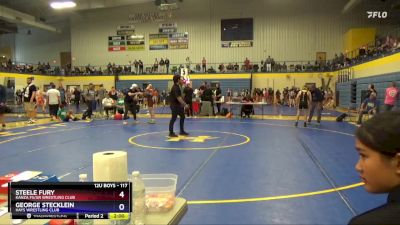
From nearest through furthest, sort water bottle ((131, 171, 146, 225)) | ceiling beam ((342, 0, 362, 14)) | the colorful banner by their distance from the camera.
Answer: water bottle ((131, 171, 146, 225)) < ceiling beam ((342, 0, 362, 14)) < the colorful banner

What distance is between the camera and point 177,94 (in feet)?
33.9

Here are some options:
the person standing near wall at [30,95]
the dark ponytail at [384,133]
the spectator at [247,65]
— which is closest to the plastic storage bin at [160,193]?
the dark ponytail at [384,133]

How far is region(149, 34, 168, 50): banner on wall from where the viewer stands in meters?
37.7

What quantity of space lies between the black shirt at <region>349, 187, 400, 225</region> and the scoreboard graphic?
1.01 metres

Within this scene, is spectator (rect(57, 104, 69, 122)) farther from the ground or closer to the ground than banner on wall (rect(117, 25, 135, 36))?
closer to the ground

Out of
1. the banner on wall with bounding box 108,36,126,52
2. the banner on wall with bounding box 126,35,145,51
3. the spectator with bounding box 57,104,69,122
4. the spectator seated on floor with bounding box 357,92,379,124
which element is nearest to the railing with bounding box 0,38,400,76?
the banner on wall with bounding box 126,35,145,51

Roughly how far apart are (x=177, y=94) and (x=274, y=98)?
2373 cm

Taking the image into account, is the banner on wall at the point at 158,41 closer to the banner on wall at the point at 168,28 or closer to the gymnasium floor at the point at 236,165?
the banner on wall at the point at 168,28

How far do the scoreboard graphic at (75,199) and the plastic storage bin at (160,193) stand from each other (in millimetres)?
651

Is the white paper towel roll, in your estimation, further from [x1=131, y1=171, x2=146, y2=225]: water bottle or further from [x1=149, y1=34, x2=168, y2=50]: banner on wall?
[x1=149, y1=34, x2=168, y2=50]: banner on wall

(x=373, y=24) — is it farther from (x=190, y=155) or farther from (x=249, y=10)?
(x=190, y=155)

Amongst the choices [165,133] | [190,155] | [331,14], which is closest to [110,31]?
[331,14]

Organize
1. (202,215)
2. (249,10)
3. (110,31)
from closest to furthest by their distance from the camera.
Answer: (202,215) → (249,10) → (110,31)

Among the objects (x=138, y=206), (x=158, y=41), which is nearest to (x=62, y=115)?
(x=138, y=206)
